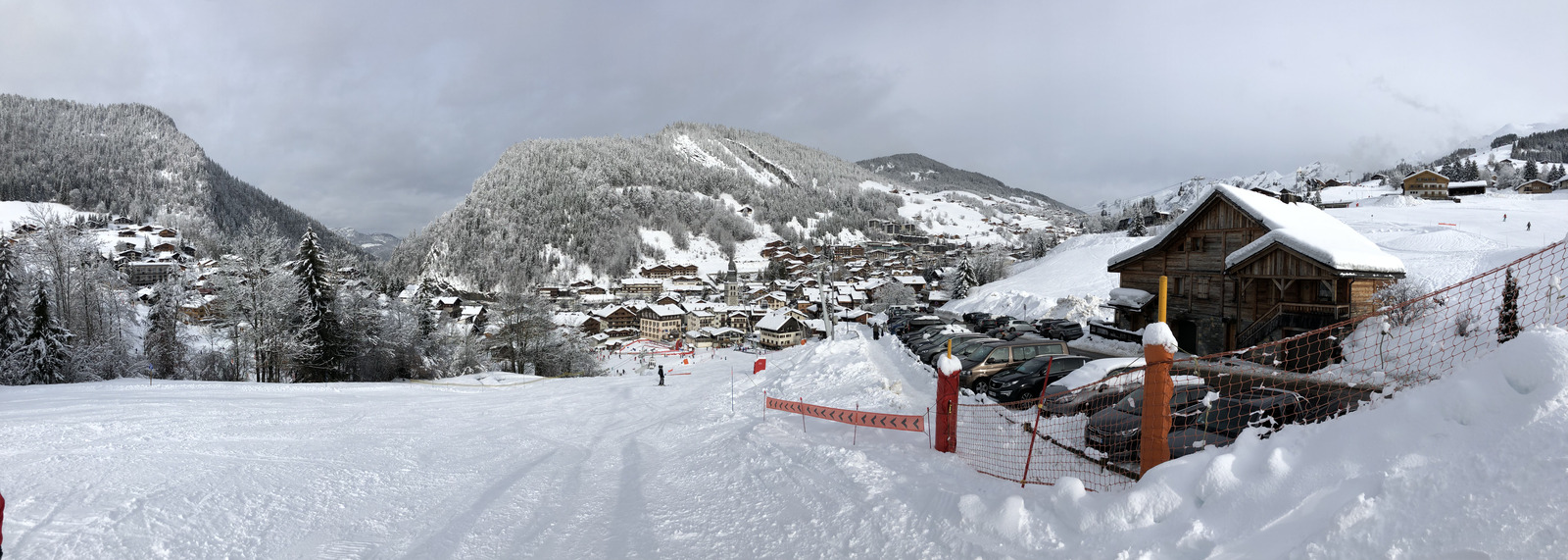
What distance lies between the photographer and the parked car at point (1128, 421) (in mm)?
7789

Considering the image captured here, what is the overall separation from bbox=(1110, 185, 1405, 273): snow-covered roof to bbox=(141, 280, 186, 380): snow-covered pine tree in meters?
46.5

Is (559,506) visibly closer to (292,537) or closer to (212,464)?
(292,537)

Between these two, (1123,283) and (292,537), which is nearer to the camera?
(292,537)

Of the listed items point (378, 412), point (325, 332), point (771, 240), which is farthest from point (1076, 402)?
point (771, 240)

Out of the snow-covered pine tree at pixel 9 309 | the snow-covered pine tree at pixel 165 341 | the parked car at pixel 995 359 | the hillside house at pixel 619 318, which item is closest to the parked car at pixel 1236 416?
the parked car at pixel 995 359

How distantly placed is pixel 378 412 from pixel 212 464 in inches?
235

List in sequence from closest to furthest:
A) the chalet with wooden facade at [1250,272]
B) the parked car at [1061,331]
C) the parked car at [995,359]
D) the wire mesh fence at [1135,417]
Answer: the wire mesh fence at [1135,417] → the parked car at [995,359] → the chalet with wooden facade at [1250,272] → the parked car at [1061,331]

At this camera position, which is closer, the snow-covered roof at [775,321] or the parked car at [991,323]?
the parked car at [991,323]

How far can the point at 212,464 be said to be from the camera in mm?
9281

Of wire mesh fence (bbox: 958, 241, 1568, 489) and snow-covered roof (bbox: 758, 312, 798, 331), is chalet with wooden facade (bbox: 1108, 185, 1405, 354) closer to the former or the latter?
wire mesh fence (bbox: 958, 241, 1568, 489)

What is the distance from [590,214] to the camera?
146125mm

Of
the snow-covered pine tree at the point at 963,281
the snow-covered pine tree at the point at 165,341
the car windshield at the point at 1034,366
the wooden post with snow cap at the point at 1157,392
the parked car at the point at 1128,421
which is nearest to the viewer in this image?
the wooden post with snow cap at the point at 1157,392

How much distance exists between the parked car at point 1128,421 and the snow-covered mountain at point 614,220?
362 feet

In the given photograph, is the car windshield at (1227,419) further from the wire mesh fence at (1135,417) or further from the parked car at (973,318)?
the parked car at (973,318)
